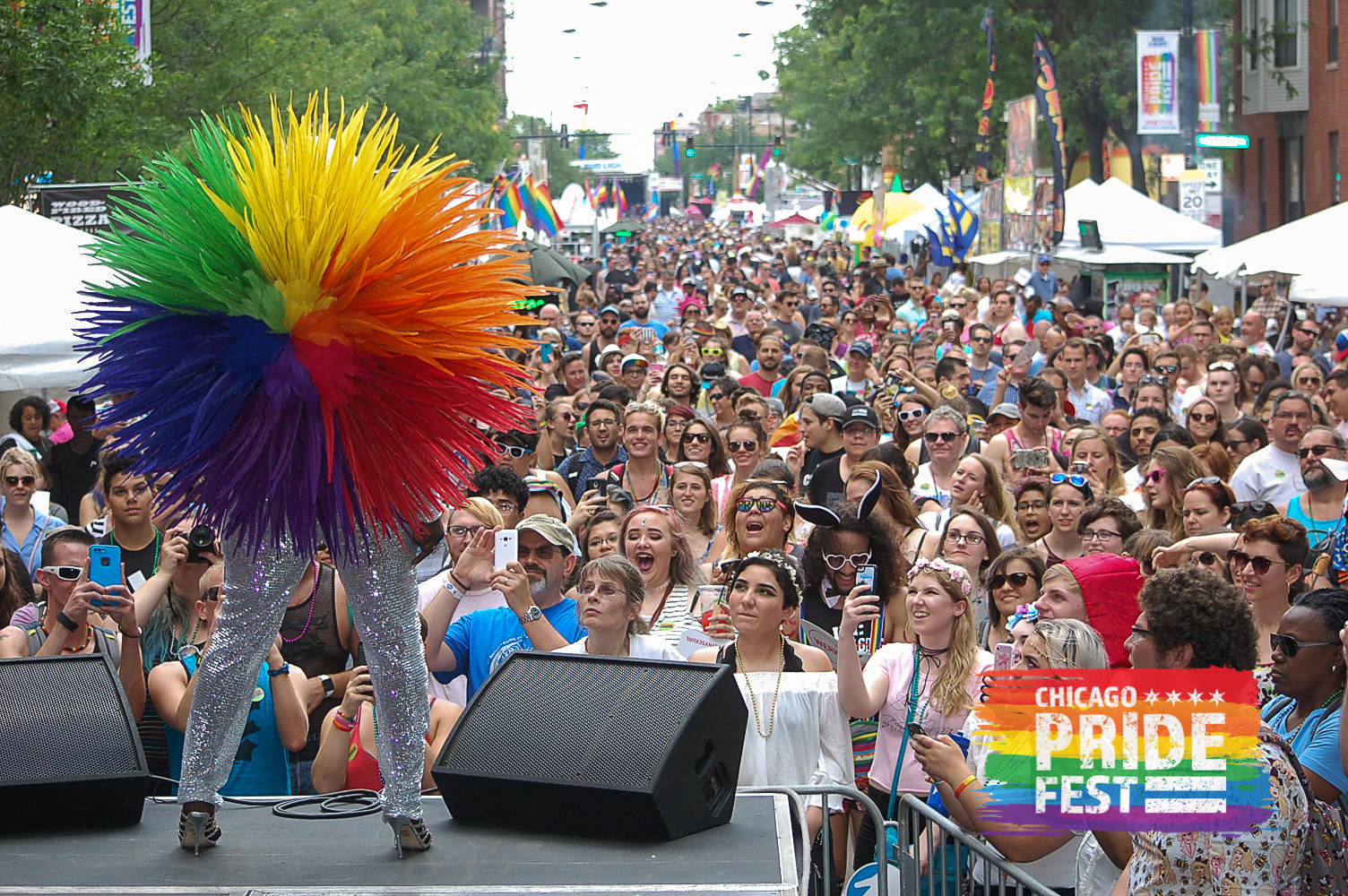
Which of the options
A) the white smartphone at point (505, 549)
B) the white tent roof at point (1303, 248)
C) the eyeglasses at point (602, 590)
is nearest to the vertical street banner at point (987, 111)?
the white tent roof at point (1303, 248)

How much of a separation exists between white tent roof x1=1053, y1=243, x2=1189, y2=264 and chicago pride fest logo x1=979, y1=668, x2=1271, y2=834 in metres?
18.2

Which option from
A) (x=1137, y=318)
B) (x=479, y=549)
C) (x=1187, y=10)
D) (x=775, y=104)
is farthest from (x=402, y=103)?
(x=775, y=104)

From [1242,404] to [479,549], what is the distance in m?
7.47

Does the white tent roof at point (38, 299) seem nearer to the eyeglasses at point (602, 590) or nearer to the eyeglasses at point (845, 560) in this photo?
the eyeglasses at point (602, 590)

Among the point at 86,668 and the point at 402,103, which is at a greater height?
the point at 402,103

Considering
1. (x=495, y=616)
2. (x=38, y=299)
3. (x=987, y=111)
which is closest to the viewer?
(x=495, y=616)

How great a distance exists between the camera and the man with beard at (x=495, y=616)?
5840 mm

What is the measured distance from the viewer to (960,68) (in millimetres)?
39969

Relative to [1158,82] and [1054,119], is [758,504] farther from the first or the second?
[1158,82]

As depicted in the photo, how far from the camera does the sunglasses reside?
20.7 feet

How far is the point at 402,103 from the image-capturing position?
118 feet

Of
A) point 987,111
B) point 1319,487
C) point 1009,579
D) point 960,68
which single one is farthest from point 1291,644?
point 960,68

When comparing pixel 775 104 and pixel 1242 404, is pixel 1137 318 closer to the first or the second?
pixel 1242 404

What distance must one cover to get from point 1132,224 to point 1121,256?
1.25 metres
